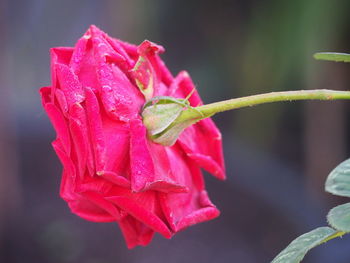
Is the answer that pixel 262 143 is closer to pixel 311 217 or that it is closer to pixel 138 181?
pixel 311 217

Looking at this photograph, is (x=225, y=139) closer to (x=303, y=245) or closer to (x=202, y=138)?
(x=202, y=138)

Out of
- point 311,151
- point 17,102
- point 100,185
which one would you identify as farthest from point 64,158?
point 311,151

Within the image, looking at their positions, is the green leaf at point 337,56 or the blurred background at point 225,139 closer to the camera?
the green leaf at point 337,56

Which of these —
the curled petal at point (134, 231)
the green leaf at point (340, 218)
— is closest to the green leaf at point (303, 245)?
the green leaf at point (340, 218)

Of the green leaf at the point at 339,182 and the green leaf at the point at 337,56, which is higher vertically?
the green leaf at the point at 337,56

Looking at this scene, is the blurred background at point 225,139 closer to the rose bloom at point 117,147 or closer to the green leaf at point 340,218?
the rose bloom at point 117,147
